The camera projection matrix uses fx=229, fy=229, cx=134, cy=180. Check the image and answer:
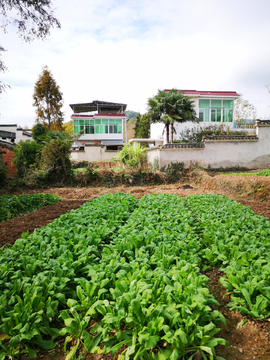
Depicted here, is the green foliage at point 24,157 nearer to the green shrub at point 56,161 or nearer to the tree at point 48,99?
the green shrub at point 56,161

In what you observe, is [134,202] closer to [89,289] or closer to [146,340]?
[89,289]

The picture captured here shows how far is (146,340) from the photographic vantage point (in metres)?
1.74

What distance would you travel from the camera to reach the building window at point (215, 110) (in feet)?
81.3

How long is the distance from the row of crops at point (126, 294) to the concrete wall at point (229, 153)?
10377mm

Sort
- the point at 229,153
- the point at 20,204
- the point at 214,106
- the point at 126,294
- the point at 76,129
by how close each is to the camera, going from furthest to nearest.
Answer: the point at 76,129, the point at 214,106, the point at 229,153, the point at 20,204, the point at 126,294

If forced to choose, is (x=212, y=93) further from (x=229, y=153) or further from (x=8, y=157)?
(x=8, y=157)

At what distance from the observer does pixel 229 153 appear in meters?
14.2

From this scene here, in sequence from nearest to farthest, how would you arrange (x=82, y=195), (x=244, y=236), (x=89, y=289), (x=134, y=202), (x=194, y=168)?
(x=89, y=289) < (x=244, y=236) < (x=134, y=202) < (x=82, y=195) < (x=194, y=168)

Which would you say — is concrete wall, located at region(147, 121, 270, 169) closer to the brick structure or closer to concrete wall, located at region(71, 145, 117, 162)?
concrete wall, located at region(71, 145, 117, 162)

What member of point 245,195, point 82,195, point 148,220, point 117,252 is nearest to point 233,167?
point 245,195

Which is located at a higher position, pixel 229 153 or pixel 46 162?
pixel 229 153

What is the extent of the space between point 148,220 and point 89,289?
7.28 ft

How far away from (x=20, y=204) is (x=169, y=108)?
13296 mm

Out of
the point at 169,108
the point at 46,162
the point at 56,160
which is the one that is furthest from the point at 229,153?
the point at 46,162
